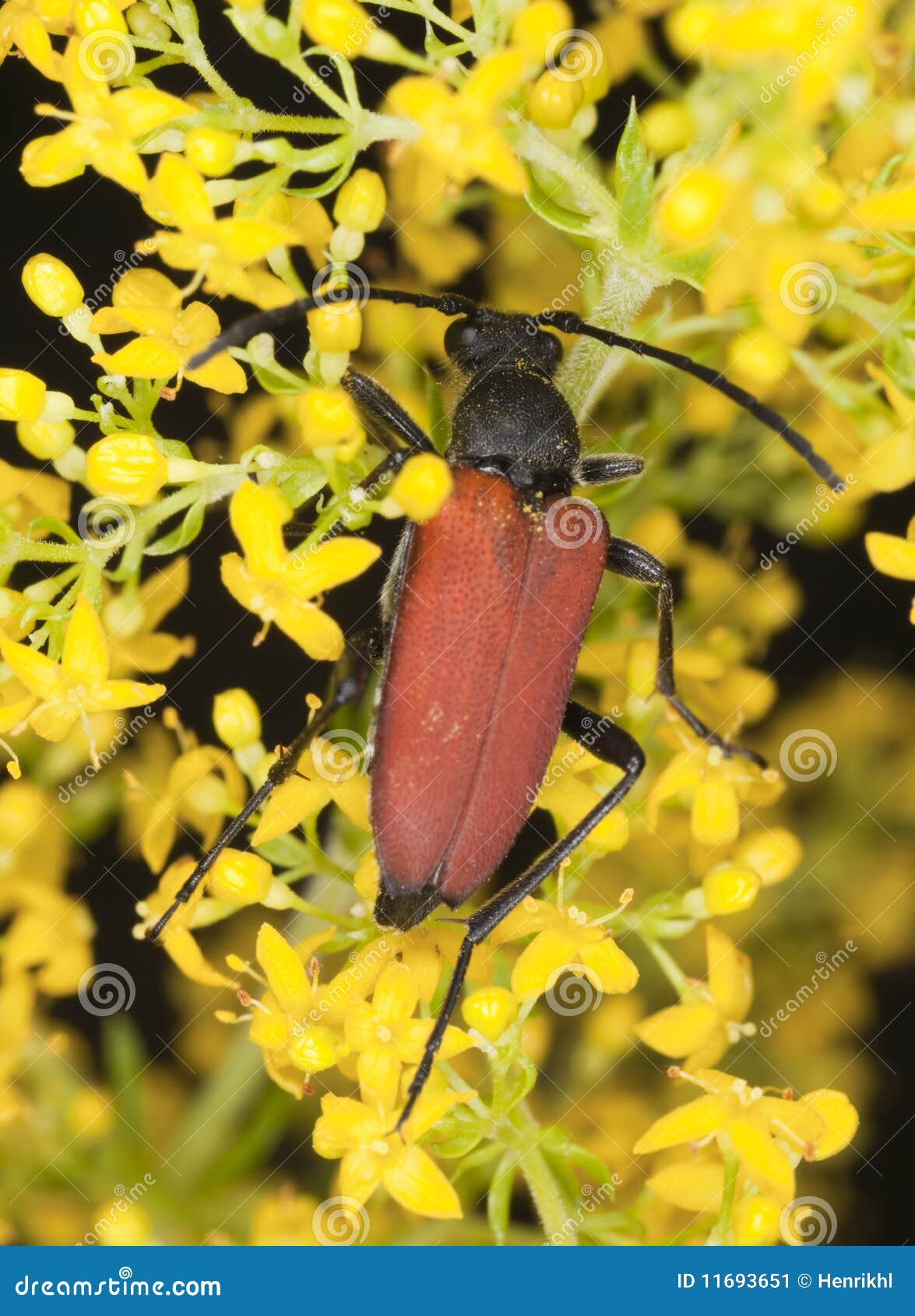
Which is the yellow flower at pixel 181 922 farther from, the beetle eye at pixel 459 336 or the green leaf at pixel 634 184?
the green leaf at pixel 634 184

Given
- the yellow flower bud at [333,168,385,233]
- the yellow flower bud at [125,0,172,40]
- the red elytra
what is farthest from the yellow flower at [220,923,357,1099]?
the yellow flower bud at [125,0,172,40]

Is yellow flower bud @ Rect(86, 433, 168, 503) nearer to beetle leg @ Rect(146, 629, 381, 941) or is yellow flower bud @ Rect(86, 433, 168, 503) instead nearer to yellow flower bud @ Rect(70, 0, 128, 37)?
beetle leg @ Rect(146, 629, 381, 941)

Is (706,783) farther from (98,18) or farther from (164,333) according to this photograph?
(98,18)

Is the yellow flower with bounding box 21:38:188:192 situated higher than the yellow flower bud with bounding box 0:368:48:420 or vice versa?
the yellow flower with bounding box 21:38:188:192

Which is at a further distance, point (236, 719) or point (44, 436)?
point (236, 719)

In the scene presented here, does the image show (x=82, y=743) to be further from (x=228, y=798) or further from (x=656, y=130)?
(x=656, y=130)

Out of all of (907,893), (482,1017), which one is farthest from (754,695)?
(482,1017)

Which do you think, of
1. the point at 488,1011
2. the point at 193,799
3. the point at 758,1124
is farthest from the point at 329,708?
the point at 758,1124
